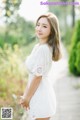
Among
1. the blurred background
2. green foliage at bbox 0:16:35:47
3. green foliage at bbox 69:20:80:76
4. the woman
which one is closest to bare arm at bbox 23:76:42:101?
the woman

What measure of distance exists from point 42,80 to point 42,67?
0.43 feet

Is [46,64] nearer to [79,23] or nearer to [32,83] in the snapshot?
[32,83]

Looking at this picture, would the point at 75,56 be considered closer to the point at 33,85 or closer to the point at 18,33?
the point at 18,33

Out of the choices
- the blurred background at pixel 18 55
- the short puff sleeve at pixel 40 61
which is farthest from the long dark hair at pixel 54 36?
the blurred background at pixel 18 55

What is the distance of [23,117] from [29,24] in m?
2.51

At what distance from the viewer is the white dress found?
3.21m

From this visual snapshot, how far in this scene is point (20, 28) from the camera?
6574mm

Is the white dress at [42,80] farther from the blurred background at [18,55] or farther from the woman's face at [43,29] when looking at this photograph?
the blurred background at [18,55]

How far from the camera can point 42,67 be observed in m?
3.22

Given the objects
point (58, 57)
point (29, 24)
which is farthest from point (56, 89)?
point (58, 57)

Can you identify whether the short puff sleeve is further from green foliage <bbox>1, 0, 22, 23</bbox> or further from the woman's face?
green foliage <bbox>1, 0, 22, 23</bbox>

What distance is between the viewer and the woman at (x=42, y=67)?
10.5ft

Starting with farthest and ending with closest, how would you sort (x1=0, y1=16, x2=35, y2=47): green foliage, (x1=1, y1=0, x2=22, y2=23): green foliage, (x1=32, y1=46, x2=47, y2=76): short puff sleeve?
(x1=0, y1=16, x2=35, y2=47): green foliage
(x1=1, y1=0, x2=22, y2=23): green foliage
(x1=32, y1=46, x2=47, y2=76): short puff sleeve

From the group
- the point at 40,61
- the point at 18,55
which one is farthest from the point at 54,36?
the point at 18,55
